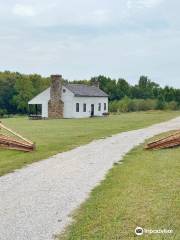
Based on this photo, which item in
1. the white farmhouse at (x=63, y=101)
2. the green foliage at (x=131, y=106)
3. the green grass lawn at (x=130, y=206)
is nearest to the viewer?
the green grass lawn at (x=130, y=206)

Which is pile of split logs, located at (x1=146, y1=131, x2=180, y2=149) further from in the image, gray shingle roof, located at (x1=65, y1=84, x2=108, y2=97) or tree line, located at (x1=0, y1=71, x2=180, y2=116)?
tree line, located at (x1=0, y1=71, x2=180, y2=116)

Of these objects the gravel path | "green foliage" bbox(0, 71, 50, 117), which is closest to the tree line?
"green foliage" bbox(0, 71, 50, 117)

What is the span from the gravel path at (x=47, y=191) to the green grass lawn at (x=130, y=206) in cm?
27

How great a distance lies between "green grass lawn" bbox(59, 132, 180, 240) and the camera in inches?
275

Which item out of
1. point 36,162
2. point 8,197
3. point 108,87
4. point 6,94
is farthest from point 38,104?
point 8,197

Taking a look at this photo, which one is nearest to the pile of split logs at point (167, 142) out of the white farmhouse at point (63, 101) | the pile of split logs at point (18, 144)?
the pile of split logs at point (18, 144)

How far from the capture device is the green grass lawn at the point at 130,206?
22.9 ft

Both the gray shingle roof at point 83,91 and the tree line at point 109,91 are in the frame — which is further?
the tree line at point 109,91

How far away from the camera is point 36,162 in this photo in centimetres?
1525

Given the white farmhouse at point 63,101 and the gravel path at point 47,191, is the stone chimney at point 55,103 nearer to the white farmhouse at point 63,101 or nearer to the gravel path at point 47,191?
the white farmhouse at point 63,101

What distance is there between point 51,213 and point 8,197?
5.35 ft

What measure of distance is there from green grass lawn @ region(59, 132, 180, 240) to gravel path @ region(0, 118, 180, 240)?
271mm

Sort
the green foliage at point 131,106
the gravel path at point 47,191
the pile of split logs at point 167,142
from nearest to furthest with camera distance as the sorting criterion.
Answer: the gravel path at point 47,191 → the pile of split logs at point 167,142 → the green foliage at point 131,106

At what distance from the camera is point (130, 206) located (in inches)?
336
